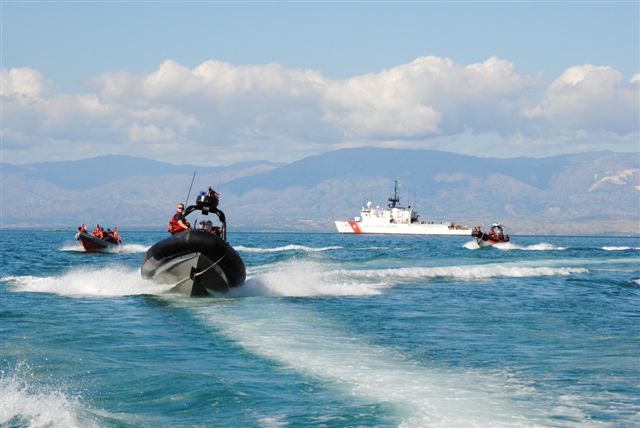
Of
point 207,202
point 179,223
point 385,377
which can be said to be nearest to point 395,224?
point 179,223

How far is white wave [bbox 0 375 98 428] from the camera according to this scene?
38.9 feet

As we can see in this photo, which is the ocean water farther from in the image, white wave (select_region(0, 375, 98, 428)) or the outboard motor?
the outboard motor

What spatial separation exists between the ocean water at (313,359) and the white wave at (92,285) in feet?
0.70

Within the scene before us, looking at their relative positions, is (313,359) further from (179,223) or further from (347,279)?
(347,279)

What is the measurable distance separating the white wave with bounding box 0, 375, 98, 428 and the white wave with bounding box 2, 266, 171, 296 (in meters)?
16.1

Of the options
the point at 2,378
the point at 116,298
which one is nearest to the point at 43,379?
the point at 2,378

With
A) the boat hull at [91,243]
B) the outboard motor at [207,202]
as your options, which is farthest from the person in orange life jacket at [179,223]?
the boat hull at [91,243]

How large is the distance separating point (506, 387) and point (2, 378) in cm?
883

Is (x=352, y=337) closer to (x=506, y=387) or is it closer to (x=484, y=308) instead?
(x=506, y=387)

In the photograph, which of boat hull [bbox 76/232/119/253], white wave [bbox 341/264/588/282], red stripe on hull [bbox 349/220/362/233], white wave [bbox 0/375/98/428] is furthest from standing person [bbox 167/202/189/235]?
red stripe on hull [bbox 349/220/362/233]

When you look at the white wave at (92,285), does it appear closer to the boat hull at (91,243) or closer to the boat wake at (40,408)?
the boat wake at (40,408)

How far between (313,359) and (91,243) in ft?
194

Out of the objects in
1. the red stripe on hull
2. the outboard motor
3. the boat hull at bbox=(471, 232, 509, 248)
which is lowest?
the boat hull at bbox=(471, 232, 509, 248)

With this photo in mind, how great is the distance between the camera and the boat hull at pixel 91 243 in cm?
7162
